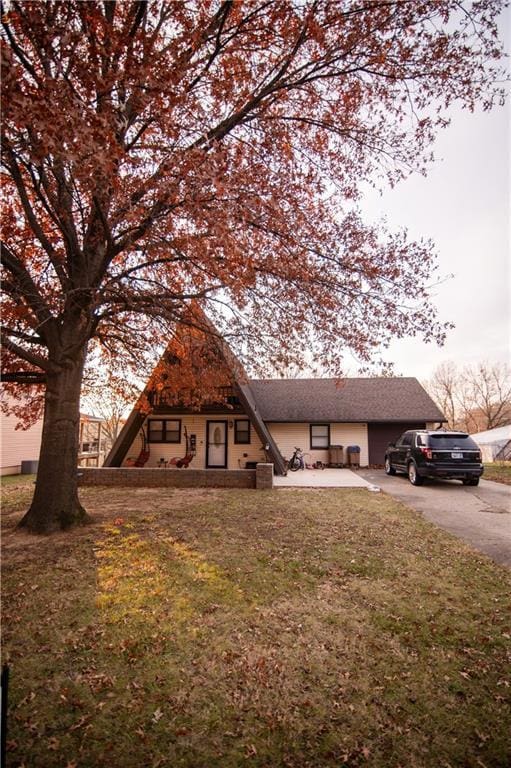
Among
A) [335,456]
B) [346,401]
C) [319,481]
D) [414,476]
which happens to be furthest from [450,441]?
[346,401]

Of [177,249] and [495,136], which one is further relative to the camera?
[177,249]

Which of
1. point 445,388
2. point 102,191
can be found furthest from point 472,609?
point 445,388

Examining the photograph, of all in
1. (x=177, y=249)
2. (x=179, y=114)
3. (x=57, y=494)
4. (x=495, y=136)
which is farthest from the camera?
(x=57, y=494)

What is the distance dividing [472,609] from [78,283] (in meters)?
8.28

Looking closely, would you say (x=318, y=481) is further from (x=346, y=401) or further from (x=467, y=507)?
(x=346, y=401)

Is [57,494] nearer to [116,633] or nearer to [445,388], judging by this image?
[116,633]

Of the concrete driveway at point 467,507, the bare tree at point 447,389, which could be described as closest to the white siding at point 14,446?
the concrete driveway at point 467,507

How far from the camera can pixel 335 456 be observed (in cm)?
2038

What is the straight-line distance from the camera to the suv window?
1275 centimetres

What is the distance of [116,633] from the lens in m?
3.86

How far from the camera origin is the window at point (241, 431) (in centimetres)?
1820

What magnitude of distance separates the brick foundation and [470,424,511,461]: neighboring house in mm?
22753

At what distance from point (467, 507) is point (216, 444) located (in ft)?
36.6

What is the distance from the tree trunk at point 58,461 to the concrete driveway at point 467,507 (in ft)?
25.4
